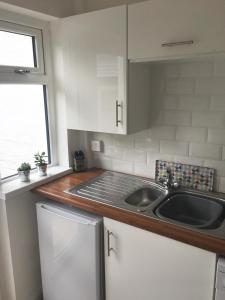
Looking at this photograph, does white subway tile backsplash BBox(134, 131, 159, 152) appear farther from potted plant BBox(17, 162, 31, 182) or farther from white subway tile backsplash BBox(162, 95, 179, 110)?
potted plant BBox(17, 162, 31, 182)

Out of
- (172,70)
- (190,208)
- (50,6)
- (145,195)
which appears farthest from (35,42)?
(190,208)

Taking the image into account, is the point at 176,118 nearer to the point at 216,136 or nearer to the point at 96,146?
the point at 216,136

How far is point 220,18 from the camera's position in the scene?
1165 millimetres

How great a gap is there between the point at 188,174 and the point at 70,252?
0.92 metres

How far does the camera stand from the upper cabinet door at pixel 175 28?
3.89ft

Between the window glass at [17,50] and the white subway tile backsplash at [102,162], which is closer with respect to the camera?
the window glass at [17,50]

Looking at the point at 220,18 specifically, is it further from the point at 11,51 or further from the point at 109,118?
the point at 11,51

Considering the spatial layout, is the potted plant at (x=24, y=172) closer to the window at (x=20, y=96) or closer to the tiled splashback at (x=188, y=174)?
the window at (x=20, y=96)

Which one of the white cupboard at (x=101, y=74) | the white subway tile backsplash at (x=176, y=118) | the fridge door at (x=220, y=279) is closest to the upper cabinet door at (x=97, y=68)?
the white cupboard at (x=101, y=74)

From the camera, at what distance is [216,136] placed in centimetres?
159

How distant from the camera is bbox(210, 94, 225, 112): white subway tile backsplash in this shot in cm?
153

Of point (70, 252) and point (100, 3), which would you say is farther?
point (100, 3)

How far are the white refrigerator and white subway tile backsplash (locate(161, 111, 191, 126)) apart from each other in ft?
2.61

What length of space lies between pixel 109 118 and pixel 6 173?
809 mm
